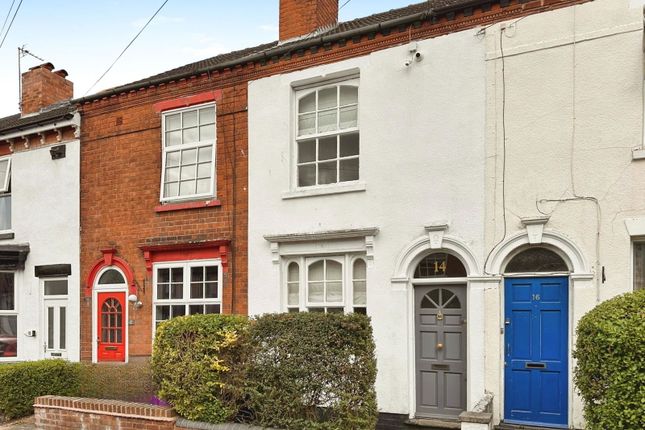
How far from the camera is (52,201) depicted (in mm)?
13367

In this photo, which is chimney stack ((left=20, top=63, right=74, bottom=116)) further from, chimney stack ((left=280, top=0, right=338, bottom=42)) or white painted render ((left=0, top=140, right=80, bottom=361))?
chimney stack ((left=280, top=0, right=338, bottom=42))

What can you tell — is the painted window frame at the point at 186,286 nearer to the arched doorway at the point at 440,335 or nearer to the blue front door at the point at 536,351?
the arched doorway at the point at 440,335

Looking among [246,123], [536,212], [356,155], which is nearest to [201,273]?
[246,123]

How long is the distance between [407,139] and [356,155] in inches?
39.7

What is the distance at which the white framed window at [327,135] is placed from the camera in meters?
9.91

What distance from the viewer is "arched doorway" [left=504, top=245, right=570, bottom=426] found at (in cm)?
793

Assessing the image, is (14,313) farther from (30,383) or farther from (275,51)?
(275,51)

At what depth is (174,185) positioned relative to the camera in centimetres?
1166

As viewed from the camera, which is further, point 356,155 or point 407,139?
Answer: point 356,155

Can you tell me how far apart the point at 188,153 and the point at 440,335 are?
19.8 ft

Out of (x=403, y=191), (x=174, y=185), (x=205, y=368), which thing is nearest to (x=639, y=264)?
(x=403, y=191)

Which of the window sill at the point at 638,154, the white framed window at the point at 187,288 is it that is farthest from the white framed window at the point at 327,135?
the window sill at the point at 638,154

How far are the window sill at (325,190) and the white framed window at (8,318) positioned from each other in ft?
26.7

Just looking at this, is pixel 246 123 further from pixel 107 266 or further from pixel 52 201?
pixel 52 201
